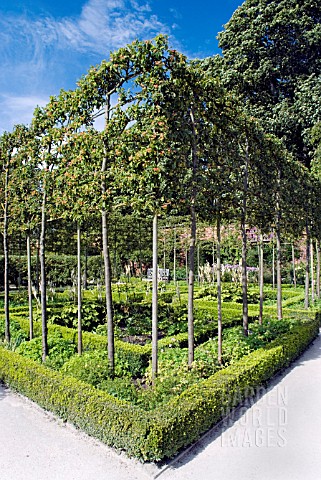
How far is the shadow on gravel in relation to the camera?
12.7 feet

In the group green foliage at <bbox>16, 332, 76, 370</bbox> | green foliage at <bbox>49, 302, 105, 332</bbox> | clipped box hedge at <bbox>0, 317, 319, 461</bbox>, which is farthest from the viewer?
green foliage at <bbox>49, 302, 105, 332</bbox>

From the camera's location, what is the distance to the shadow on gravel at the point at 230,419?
3.86m

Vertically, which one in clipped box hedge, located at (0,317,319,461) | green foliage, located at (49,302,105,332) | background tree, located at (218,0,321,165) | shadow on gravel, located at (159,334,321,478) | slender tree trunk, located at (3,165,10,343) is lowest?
shadow on gravel, located at (159,334,321,478)

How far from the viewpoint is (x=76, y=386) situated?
15.3 ft

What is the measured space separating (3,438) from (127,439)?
60.6 inches

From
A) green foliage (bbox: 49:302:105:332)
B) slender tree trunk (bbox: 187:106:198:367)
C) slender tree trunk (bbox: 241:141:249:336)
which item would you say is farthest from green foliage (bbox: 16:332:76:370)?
slender tree trunk (bbox: 241:141:249:336)

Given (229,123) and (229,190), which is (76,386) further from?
(229,123)

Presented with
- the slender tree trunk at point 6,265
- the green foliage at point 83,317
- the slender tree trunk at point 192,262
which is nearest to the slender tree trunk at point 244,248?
the slender tree trunk at point 192,262

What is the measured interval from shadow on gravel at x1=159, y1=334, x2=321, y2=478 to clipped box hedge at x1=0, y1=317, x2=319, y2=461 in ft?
0.25

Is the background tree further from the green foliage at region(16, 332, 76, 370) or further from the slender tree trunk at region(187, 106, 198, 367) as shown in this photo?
the green foliage at region(16, 332, 76, 370)

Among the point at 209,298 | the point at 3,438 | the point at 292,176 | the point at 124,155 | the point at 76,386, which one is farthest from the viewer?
the point at 209,298

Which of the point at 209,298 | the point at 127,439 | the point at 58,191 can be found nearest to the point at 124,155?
the point at 58,191

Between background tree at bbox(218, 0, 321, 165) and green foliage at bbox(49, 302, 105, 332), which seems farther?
background tree at bbox(218, 0, 321, 165)

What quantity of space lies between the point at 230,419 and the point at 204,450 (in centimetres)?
84
